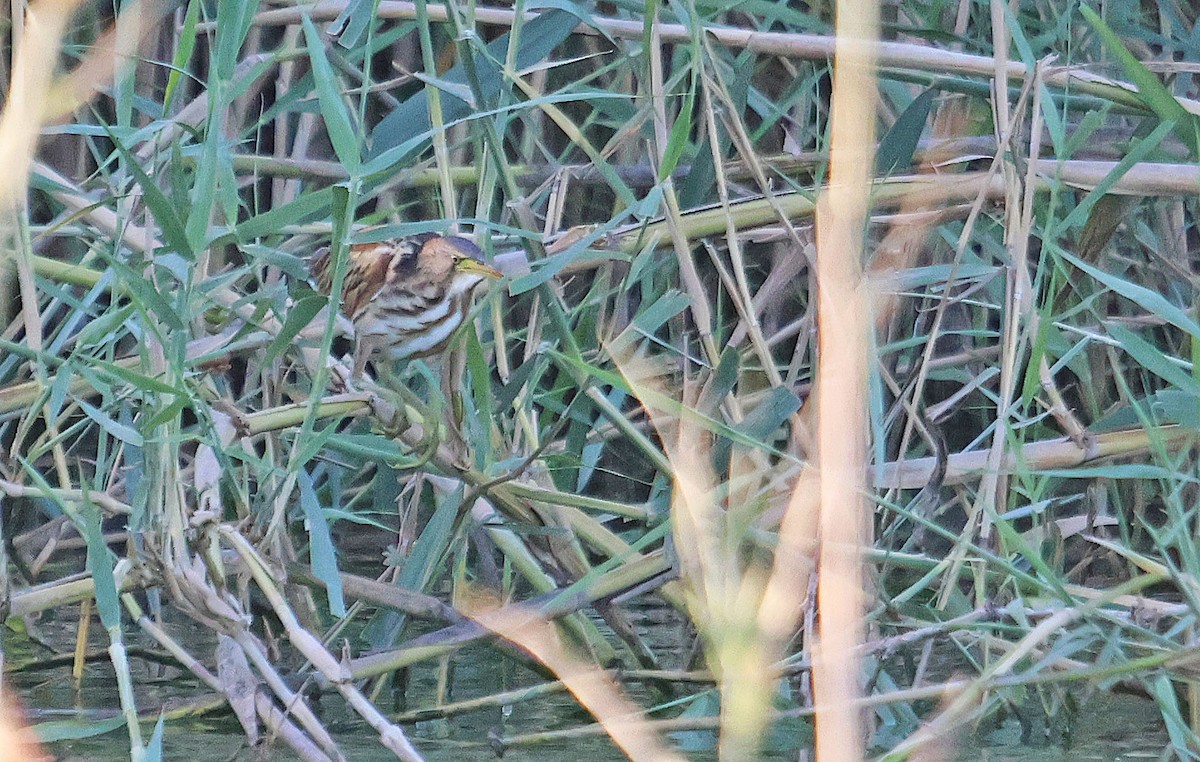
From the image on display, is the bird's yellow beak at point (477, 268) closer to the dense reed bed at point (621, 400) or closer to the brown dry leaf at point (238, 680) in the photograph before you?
the dense reed bed at point (621, 400)

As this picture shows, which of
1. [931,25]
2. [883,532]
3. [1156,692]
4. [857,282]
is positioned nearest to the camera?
[857,282]

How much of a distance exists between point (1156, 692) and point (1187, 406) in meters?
0.30

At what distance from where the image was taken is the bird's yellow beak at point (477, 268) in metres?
2.23

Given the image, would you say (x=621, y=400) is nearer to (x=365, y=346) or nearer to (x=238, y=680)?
(x=365, y=346)

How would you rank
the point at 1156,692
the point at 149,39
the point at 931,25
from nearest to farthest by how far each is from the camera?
the point at 1156,692 → the point at 931,25 → the point at 149,39

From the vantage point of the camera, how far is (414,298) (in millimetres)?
2266

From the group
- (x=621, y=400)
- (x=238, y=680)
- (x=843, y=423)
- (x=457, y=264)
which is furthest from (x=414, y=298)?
(x=843, y=423)

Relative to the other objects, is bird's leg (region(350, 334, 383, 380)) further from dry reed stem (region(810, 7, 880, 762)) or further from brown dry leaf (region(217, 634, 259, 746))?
dry reed stem (region(810, 7, 880, 762))

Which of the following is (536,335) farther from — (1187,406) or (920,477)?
(1187,406)

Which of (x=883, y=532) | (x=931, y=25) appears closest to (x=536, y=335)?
(x=883, y=532)

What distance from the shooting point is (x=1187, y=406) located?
1738 mm

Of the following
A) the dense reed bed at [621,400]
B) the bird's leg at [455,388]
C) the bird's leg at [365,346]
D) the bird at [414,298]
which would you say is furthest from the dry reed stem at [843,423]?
the bird's leg at [365,346]

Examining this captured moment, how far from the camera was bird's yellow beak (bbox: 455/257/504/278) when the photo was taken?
223 centimetres

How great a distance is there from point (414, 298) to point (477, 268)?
0.33ft
